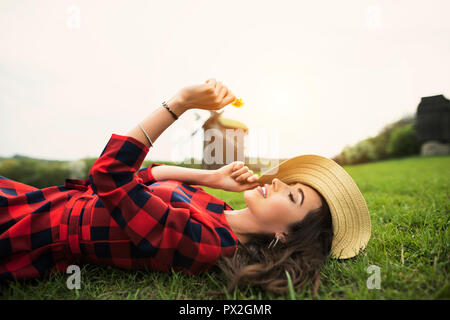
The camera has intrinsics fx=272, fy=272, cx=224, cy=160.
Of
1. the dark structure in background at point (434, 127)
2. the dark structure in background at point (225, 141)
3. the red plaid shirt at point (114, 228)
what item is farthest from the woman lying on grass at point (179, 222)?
the dark structure in background at point (434, 127)

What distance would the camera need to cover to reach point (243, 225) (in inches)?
68.1

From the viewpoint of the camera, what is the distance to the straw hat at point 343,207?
5.60 feet

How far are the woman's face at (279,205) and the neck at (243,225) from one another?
38mm

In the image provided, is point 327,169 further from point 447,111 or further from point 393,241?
point 447,111

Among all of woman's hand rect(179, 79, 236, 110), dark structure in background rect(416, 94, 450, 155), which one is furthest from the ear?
dark structure in background rect(416, 94, 450, 155)

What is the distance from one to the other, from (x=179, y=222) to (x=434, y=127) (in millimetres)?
21197

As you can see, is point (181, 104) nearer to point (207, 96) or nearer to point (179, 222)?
point (207, 96)

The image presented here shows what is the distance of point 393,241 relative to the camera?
1.88 m

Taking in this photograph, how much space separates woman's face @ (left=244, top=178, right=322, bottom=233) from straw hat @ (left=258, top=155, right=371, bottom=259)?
10 cm

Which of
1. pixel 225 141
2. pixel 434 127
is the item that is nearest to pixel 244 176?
pixel 225 141

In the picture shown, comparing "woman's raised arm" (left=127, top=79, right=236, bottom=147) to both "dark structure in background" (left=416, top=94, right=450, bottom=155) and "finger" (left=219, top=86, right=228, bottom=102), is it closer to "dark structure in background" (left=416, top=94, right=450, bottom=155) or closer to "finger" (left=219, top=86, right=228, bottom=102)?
"finger" (left=219, top=86, right=228, bottom=102)

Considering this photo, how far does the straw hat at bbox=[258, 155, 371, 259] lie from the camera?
1.71 metres
